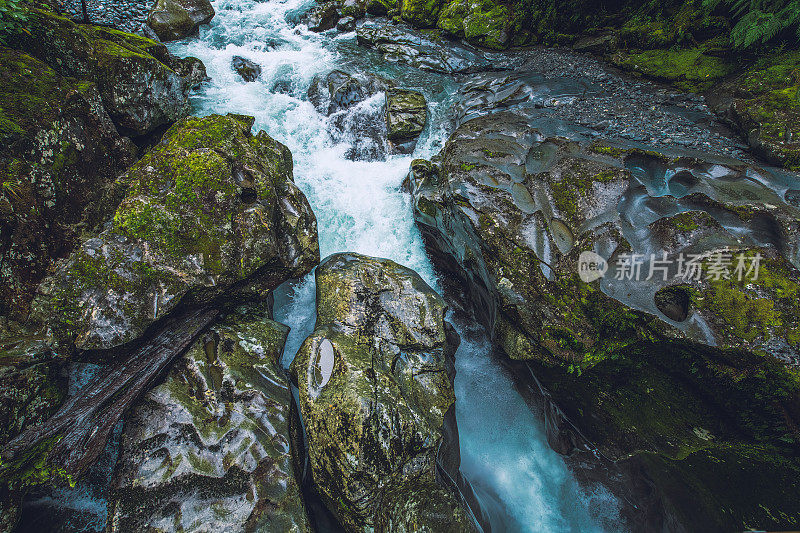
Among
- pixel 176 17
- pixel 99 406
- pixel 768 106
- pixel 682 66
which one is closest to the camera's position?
pixel 99 406

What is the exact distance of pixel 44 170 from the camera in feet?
11.3

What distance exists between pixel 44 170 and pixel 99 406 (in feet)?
8.83

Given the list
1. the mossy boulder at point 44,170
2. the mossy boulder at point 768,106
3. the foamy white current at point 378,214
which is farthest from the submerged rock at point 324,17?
the mossy boulder at point 768,106

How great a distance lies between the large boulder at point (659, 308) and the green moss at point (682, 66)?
3658 mm

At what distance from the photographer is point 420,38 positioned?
10.5 meters

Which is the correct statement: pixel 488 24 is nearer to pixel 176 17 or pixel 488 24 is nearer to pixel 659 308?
pixel 176 17

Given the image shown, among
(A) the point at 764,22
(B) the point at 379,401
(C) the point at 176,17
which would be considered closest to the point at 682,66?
(A) the point at 764,22

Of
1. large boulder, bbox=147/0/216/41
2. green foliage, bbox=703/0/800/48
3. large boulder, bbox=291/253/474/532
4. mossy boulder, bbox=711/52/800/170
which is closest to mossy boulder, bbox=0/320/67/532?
large boulder, bbox=291/253/474/532

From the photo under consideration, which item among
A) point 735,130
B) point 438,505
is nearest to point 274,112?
point 438,505

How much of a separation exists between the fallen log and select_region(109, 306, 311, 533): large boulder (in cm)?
16

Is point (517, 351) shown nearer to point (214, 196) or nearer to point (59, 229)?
point (214, 196)

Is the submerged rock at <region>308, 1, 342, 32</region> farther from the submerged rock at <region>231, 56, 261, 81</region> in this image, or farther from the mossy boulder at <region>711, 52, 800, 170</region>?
the mossy boulder at <region>711, 52, 800, 170</region>

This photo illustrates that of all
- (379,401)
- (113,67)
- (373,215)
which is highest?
(113,67)

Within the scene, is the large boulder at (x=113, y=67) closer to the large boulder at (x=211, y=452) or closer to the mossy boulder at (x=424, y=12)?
the large boulder at (x=211, y=452)
